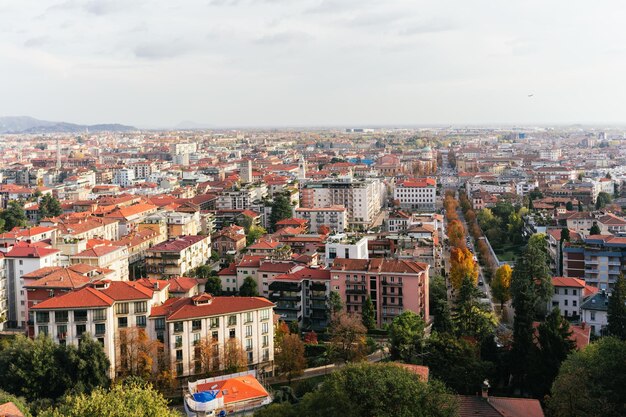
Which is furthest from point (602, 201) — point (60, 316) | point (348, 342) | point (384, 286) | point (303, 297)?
point (60, 316)

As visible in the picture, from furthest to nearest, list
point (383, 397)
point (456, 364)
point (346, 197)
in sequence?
point (346, 197), point (456, 364), point (383, 397)

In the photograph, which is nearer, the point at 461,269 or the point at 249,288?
the point at 249,288

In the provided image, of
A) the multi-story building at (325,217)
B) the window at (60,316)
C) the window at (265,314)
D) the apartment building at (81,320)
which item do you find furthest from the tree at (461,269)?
the window at (60,316)

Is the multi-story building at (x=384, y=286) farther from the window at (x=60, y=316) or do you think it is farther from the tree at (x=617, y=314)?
the window at (x=60, y=316)

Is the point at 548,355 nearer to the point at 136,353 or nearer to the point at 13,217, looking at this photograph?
the point at 136,353

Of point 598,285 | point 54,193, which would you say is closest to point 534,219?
point 598,285

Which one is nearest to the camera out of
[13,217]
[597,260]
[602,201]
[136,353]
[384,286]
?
[136,353]
